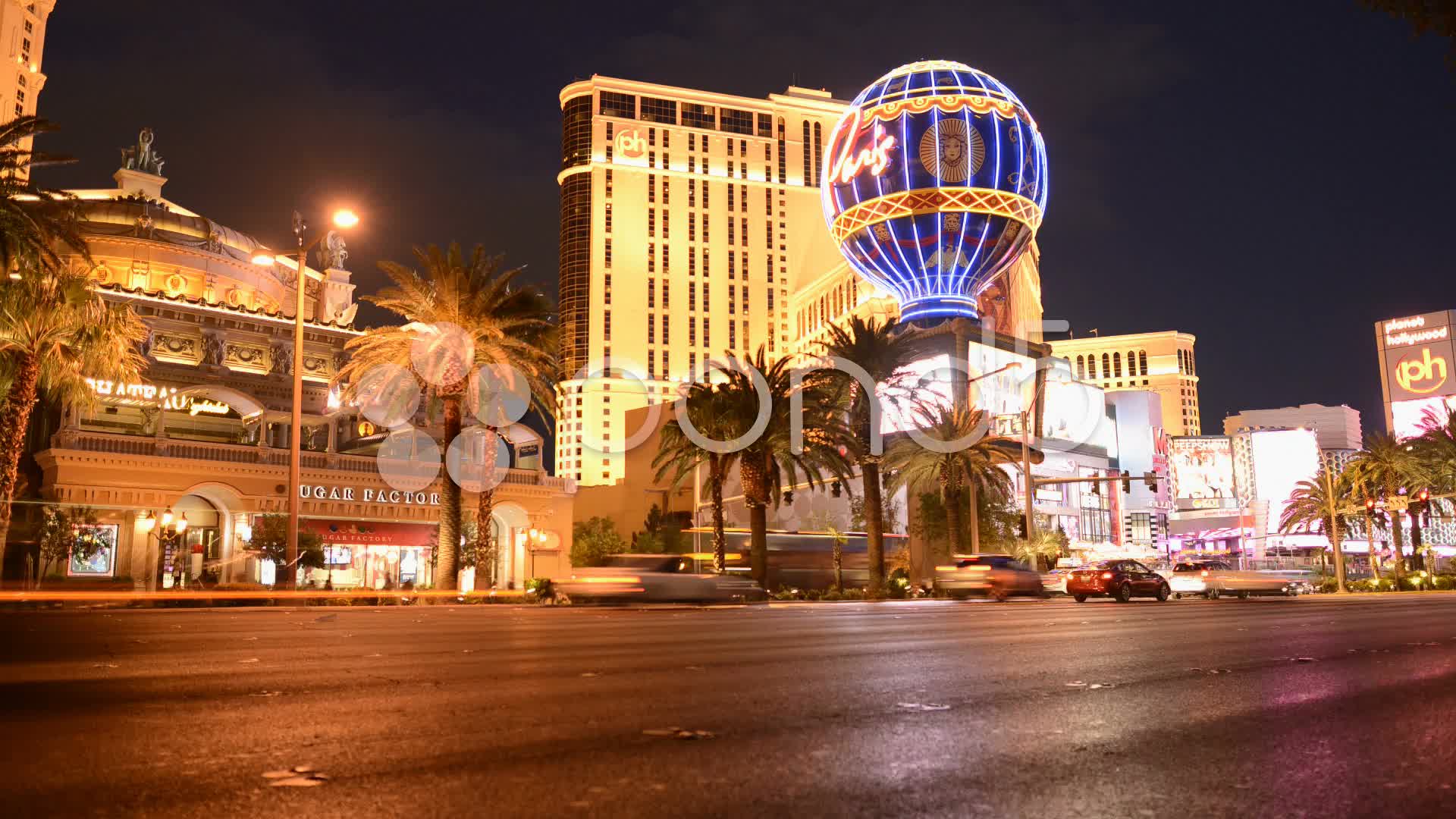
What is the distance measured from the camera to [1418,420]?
357 feet

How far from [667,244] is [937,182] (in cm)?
8327

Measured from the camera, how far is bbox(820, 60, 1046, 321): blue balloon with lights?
232 ft

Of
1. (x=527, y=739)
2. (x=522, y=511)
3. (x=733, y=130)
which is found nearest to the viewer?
(x=527, y=739)

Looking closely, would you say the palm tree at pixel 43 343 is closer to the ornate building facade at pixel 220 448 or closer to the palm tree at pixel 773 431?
the ornate building facade at pixel 220 448

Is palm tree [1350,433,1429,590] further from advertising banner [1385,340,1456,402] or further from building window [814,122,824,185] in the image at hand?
building window [814,122,824,185]

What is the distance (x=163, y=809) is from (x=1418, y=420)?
420 feet

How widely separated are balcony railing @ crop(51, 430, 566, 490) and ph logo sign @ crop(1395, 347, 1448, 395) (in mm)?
110698

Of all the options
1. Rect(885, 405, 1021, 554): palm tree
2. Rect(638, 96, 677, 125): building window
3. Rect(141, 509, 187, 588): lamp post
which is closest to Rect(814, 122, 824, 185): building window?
Rect(638, 96, 677, 125): building window

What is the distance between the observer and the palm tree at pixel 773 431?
39812mm

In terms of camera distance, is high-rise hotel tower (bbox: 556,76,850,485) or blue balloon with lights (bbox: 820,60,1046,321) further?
high-rise hotel tower (bbox: 556,76,850,485)

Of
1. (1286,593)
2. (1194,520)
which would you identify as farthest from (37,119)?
(1194,520)

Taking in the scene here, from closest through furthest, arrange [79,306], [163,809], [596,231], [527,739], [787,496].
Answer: [163,809] → [527,739] → [79,306] → [787,496] → [596,231]

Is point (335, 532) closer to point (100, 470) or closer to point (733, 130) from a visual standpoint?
point (100, 470)

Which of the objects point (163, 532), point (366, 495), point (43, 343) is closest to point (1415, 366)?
point (366, 495)
